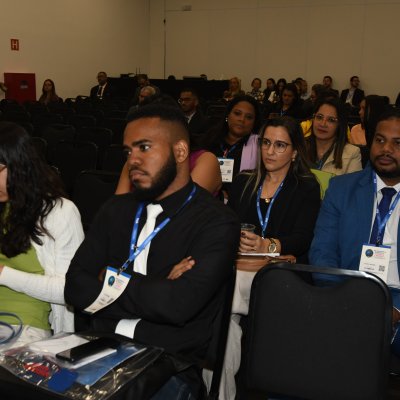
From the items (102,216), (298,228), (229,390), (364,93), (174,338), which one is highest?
(364,93)

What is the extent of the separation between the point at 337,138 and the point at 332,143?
0.18ft

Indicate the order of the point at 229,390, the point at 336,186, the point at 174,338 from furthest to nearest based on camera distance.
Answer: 1. the point at 336,186
2. the point at 229,390
3. the point at 174,338

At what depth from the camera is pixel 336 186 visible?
258 centimetres

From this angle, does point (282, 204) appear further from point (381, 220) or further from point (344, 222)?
point (381, 220)

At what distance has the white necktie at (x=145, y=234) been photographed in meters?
1.78

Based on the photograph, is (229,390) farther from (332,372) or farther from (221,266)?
(221,266)

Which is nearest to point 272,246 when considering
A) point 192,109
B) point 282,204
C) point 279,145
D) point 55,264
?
point 282,204

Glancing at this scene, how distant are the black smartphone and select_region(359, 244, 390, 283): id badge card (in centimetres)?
131

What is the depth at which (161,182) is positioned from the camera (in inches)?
69.8

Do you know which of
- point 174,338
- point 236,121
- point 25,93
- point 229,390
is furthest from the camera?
point 25,93

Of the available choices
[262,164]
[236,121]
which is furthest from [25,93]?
[262,164]

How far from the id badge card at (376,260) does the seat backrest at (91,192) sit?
1569 mm

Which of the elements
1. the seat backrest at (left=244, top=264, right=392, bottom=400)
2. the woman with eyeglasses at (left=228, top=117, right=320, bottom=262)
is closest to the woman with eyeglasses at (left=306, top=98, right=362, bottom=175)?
the woman with eyeglasses at (left=228, top=117, right=320, bottom=262)

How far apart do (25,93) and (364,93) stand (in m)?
9.53
